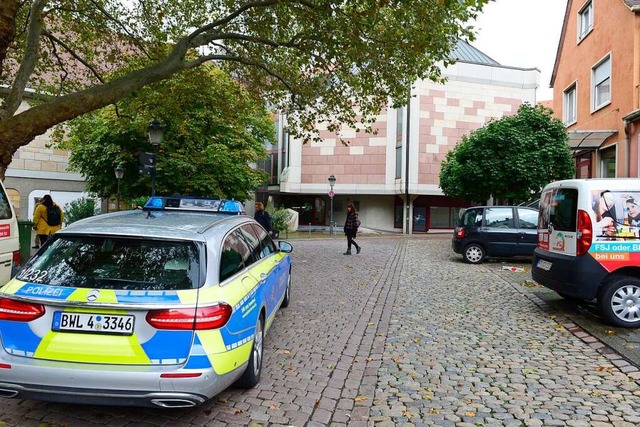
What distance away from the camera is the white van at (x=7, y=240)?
5945 mm

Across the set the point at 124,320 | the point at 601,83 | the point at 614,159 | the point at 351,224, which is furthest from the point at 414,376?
the point at 601,83

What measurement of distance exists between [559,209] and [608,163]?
12.1 metres

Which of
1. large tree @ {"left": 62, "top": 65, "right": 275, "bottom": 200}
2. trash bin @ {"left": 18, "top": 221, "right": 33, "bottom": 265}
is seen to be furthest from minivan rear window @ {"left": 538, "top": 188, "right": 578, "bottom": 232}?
large tree @ {"left": 62, "top": 65, "right": 275, "bottom": 200}

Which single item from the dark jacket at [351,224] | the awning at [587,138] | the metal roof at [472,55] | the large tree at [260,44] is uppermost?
the metal roof at [472,55]

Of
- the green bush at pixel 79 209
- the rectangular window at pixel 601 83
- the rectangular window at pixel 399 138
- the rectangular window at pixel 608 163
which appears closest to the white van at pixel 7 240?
the rectangular window at pixel 608 163

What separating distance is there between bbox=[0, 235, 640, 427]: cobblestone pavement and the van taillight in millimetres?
1081

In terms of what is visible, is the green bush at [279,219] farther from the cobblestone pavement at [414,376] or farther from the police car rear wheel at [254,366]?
the police car rear wheel at [254,366]

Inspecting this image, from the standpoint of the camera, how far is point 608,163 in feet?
53.8

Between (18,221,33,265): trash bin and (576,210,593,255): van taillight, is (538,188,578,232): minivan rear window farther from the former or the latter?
(18,221,33,265): trash bin

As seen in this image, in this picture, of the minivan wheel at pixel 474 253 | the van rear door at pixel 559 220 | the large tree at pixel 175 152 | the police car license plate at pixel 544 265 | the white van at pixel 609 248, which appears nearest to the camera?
the white van at pixel 609 248

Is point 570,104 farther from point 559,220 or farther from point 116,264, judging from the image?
point 116,264

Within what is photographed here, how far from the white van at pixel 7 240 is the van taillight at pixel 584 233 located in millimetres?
7416

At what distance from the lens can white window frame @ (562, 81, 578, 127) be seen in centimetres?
1936

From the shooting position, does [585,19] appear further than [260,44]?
Yes
